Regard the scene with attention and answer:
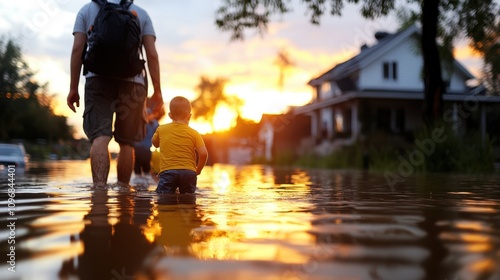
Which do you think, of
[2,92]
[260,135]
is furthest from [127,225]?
[260,135]

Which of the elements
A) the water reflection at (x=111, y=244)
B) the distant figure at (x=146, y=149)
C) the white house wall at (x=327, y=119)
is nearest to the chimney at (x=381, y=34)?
the white house wall at (x=327, y=119)

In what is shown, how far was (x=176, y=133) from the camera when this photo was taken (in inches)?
230

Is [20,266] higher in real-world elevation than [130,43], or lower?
lower

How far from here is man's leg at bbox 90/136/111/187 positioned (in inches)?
232

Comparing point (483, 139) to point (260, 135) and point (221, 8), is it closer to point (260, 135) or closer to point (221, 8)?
point (221, 8)

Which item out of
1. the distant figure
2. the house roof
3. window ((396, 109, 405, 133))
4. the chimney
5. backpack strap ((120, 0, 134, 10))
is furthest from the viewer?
the chimney

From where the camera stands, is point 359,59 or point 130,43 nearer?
point 130,43

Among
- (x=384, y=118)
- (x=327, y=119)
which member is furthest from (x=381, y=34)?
(x=384, y=118)

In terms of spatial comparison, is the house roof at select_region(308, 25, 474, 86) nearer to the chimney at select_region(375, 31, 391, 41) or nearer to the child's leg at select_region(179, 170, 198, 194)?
the chimney at select_region(375, 31, 391, 41)

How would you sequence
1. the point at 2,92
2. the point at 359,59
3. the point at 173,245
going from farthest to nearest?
the point at 2,92
the point at 359,59
the point at 173,245

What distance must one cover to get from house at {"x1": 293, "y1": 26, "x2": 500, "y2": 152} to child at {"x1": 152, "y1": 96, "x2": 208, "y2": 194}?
27371 millimetres

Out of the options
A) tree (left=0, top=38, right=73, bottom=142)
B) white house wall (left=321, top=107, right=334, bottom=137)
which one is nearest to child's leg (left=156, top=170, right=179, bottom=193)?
white house wall (left=321, top=107, right=334, bottom=137)

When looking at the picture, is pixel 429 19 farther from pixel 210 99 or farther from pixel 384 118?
pixel 210 99

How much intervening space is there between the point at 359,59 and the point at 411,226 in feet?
108
